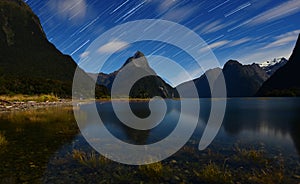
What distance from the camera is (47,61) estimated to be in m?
173

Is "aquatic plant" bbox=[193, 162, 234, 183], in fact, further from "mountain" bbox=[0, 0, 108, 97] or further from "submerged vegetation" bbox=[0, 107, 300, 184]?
"mountain" bbox=[0, 0, 108, 97]

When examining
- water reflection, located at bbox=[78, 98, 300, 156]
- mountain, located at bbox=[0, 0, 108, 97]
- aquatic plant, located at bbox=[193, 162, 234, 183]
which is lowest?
mountain, located at bbox=[0, 0, 108, 97]

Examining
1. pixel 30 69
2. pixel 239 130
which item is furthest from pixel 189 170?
pixel 30 69

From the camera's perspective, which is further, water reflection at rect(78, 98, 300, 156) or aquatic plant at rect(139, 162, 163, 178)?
water reflection at rect(78, 98, 300, 156)

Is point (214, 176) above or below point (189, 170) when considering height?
above

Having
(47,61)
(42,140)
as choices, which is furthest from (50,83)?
(42,140)

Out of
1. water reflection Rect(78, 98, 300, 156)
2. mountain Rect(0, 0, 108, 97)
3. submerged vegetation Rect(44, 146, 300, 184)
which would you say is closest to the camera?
submerged vegetation Rect(44, 146, 300, 184)

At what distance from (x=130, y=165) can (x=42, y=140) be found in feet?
34.6

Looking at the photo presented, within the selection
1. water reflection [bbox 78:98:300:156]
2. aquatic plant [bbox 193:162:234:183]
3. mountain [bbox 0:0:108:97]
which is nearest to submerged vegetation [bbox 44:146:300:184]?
aquatic plant [bbox 193:162:234:183]

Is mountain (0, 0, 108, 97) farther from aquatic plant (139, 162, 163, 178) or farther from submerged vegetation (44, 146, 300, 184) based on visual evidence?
aquatic plant (139, 162, 163, 178)

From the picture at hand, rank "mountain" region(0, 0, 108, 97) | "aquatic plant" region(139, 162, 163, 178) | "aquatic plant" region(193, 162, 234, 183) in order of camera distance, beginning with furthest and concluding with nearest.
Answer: "mountain" region(0, 0, 108, 97) → "aquatic plant" region(139, 162, 163, 178) → "aquatic plant" region(193, 162, 234, 183)

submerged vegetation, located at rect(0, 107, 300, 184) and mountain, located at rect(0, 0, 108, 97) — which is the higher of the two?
submerged vegetation, located at rect(0, 107, 300, 184)

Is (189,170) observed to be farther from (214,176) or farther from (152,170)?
(152,170)

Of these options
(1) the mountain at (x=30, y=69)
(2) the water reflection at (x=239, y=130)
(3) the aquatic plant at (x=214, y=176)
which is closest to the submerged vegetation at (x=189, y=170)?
(3) the aquatic plant at (x=214, y=176)
